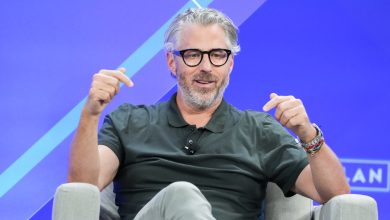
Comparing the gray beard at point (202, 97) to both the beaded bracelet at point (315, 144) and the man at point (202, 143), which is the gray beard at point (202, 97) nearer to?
the man at point (202, 143)

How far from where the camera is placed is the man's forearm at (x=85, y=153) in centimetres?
247

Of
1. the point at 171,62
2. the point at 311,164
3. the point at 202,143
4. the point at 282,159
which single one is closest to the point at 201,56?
the point at 171,62

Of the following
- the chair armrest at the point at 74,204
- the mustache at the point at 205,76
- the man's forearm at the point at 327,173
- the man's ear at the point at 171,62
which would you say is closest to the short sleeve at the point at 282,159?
the man's forearm at the point at 327,173

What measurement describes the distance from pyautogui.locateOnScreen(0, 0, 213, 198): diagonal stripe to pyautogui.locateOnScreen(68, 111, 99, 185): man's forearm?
754mm

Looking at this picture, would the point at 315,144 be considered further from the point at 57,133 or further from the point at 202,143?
the point at 57,133

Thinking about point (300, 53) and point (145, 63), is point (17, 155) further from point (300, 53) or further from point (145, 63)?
point (300, 53)

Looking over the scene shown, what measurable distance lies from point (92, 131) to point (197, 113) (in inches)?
19.8

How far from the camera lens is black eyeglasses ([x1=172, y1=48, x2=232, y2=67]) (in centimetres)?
277

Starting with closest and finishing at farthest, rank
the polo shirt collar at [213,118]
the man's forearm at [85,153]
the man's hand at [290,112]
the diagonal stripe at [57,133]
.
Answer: the man's hand at [290,112], the man's forearm at [85,153], the polo shirt collar at [213,118], the diagonal stripe at [57,133]

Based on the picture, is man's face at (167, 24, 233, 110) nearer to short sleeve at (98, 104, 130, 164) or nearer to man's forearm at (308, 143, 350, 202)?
short sleeve at (98, 104, 130, 164)

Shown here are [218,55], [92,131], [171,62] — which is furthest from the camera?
[171,62]

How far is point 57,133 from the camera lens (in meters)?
3.26

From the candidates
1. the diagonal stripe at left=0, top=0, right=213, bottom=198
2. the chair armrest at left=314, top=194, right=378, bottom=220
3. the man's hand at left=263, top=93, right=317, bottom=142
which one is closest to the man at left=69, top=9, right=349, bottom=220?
the man's hand at left=263, top=93, right=317, bottom=142

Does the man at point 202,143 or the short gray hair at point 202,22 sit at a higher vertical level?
the short gray hair at point 202,22
